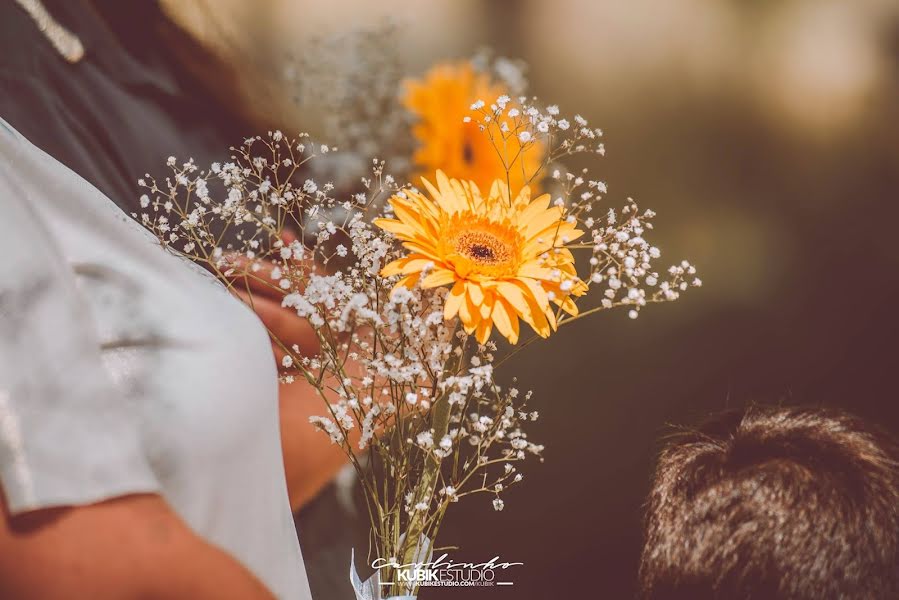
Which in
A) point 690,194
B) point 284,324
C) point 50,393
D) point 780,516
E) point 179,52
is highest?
point 179,52

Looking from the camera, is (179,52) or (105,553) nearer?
→ (105,553)

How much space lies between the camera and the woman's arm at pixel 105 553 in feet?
2.00

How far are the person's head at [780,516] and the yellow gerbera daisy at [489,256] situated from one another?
8.3 inches

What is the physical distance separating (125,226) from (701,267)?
0.65 metres

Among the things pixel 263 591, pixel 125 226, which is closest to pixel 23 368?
pixel 125 226

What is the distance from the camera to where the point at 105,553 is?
0.63 meters

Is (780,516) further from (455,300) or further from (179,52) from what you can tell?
(179,52)

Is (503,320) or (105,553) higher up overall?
(503,320)

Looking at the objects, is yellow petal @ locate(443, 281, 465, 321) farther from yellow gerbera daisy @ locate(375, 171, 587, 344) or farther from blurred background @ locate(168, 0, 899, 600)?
blurred background @ locate(168, 0, 899, 600)

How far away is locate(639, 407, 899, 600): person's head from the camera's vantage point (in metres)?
0.63

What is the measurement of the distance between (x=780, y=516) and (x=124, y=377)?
592 millimetres

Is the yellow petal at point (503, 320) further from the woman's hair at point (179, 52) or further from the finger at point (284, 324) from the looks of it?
the woman's hair at point (179, 52)

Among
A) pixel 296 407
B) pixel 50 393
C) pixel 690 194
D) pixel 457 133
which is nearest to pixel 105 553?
pixel 50 393

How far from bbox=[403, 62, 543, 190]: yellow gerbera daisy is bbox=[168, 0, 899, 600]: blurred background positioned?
56 millimetres
